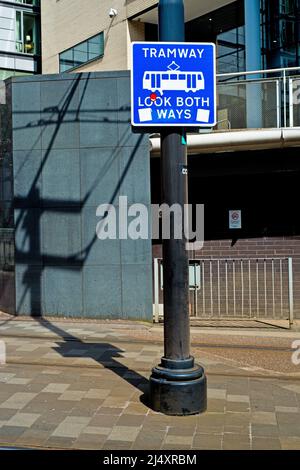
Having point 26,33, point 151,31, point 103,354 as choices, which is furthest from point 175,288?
→ point 26,33

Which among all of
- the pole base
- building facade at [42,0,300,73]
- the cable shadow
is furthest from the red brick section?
building facade at [42,0,300,73]

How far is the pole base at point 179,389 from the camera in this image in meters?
4.77

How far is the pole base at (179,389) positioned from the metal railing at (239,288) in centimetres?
500

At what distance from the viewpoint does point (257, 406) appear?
509 cm

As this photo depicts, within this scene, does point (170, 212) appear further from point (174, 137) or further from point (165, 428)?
point (165, 428)

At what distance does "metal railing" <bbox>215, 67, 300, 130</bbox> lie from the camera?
970cm

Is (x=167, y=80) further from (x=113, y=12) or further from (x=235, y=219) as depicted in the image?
(x=113, y=12)

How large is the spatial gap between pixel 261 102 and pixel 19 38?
2730cm

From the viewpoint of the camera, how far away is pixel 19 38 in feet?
109

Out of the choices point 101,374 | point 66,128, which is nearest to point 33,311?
point 66,128

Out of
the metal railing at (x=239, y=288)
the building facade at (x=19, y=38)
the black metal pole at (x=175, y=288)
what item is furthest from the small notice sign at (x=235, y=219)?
the building facade at (x=19, y=38)

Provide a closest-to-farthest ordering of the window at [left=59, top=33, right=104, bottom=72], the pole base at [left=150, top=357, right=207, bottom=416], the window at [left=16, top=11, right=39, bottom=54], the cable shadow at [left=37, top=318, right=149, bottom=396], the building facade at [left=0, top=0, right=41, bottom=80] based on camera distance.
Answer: the pole base at [left=150, top=357, right=207, bottom=416] → the cable shadow at [left=37, top=318, right=149, bottom=396] → the window at [left=59, top=33, right=104, bottom=72] → the building facade at [left=0, top=0, right=41, bottom=80] → the window at [left=16, top=11, right=39, bottom=54]

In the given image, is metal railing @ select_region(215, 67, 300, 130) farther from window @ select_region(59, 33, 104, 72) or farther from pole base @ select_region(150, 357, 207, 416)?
window @ select_region(59, 33, 104, 72)

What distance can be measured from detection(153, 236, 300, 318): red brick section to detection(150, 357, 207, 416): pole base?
5.66 metres
